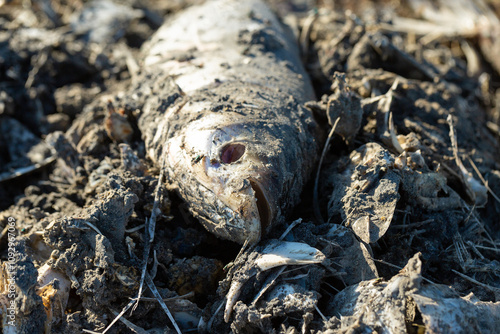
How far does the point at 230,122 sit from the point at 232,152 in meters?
0.16

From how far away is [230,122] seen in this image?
185 centimetres

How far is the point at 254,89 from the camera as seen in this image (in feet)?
7.11

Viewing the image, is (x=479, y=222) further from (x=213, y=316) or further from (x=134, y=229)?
(x=134, y=229)

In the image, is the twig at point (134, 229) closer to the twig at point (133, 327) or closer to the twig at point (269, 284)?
the twig at point (133, 327)

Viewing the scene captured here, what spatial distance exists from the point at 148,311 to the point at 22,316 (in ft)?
1.65

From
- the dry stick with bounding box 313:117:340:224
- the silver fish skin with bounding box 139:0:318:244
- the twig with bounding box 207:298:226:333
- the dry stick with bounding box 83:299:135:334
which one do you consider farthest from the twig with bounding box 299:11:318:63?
the dry stick with bounding box 83:299:135:334

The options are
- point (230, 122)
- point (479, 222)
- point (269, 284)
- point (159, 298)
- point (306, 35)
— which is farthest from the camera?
point (306, 35)

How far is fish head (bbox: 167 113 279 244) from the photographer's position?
1690 millimetres

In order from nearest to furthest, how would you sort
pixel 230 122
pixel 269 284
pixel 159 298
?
pixel 269 284 → pixel 159 298 → pixel 230 122

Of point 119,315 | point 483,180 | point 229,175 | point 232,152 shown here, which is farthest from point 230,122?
point 483,180

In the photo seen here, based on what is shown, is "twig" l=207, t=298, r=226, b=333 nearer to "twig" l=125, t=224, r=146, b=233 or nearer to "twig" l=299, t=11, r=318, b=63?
"twig" l=125, t=224, r=146, b=233

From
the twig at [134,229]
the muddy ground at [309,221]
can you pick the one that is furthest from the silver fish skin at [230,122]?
the twig at [134,229]

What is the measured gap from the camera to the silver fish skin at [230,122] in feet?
5.68

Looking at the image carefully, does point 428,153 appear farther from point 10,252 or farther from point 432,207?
point 10,252
